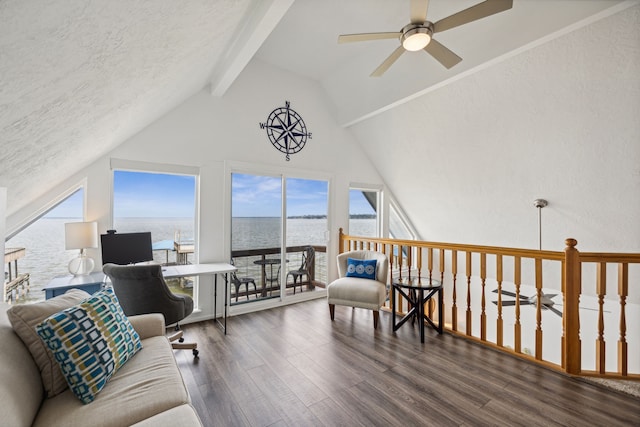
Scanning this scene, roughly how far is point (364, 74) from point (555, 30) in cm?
217

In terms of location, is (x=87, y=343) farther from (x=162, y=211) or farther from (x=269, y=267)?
(x=269, y=267)

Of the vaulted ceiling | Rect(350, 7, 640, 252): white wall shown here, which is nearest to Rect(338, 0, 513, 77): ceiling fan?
the vaulted ceiling

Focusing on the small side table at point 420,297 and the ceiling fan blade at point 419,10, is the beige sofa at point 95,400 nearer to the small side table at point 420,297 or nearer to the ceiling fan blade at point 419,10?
the small side table at point 420,297

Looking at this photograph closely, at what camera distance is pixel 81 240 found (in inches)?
104

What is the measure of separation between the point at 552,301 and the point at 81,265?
17.6ft

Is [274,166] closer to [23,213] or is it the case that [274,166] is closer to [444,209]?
[23,213]

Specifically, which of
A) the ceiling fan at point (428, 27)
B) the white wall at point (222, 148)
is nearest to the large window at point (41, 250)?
the white wall at point (222, 148)

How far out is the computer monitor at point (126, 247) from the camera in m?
2.77

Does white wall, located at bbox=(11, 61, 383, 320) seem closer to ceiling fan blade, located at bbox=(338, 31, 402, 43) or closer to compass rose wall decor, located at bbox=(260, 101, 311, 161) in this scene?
compass rose wall decor, located at bbox=(260, 101, 311, 161)

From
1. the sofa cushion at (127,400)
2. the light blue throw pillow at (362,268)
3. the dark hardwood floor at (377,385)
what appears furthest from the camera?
the light blue throw pillow at (362,268)

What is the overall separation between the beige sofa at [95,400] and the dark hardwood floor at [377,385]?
0.65m

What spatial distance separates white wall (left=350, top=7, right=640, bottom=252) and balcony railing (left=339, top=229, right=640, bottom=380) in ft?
1.97

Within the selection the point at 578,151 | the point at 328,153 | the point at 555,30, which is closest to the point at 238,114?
the point at 328,153

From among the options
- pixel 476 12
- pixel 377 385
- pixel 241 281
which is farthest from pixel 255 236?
pixel 476 12
